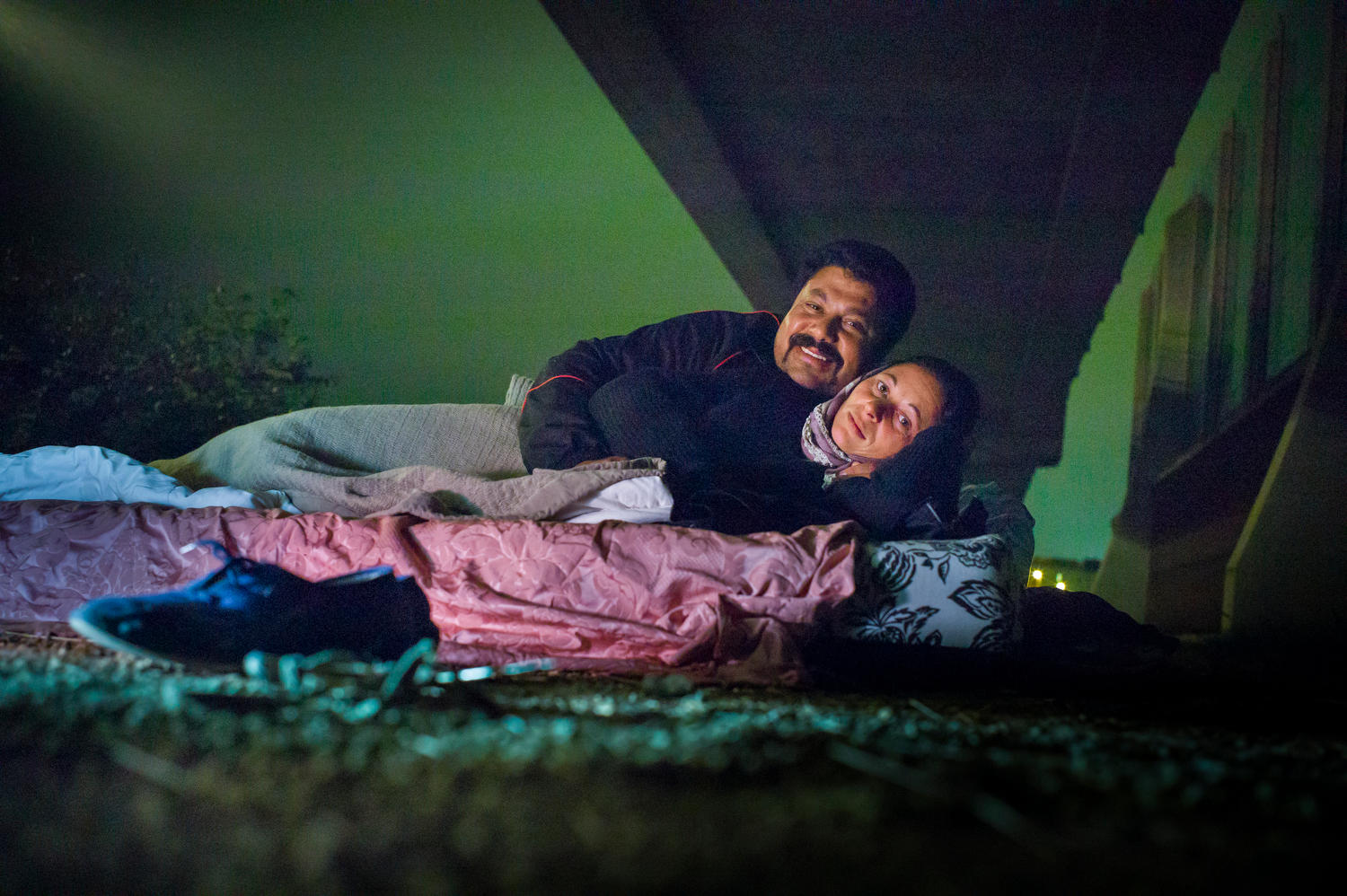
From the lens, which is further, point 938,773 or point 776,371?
point 776,371

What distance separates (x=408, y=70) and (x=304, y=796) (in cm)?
268

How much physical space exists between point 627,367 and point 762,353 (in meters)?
0.30

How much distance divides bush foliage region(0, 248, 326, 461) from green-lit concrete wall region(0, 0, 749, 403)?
92 millimetres

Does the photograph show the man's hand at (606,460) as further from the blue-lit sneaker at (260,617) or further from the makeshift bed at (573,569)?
the blue-lit sneaker at (260,617)

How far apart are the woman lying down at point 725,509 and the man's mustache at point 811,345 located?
0.24 meters

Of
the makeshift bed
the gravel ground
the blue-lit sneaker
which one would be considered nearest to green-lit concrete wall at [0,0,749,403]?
the makeshift bed

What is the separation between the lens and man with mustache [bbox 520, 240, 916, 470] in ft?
5.03

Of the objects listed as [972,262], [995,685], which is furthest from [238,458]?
[972,262]

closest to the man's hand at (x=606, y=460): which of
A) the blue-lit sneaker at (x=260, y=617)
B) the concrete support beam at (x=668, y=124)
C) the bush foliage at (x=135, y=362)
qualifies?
the blue-lit sneaker at (x=260, y=617)

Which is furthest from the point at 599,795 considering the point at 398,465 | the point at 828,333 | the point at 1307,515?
the point at 1307,515

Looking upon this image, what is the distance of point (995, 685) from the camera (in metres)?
1.12

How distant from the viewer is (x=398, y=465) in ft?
5.40

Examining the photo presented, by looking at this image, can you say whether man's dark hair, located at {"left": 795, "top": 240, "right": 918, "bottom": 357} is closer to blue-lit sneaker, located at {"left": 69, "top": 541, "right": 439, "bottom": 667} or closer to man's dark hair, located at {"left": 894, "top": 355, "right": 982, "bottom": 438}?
man's dark hair, located at {"left": 894, "top": 355, "right": 982, "bottom": 438}

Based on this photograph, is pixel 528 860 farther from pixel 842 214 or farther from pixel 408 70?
pixel 408 70
